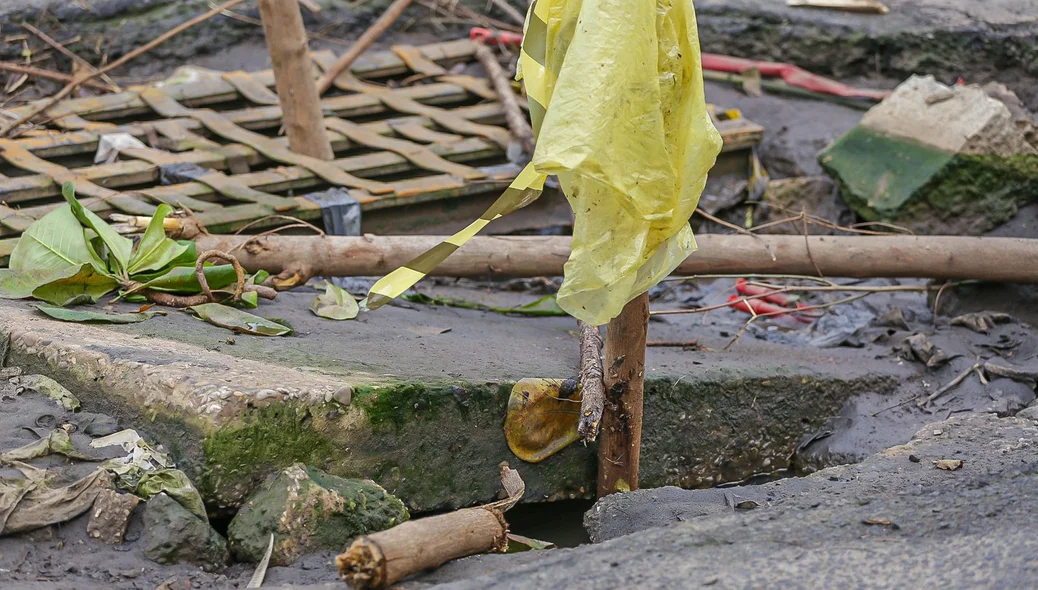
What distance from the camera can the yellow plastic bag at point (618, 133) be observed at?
208 cm

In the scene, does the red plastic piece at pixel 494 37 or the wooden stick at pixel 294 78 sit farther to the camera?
the red plastic piece at pixel 494 37

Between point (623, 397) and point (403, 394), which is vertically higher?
point (403, 394)

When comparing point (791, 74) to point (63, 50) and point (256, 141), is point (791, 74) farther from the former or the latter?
point (63, 50)

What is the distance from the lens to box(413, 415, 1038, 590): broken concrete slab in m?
1.81

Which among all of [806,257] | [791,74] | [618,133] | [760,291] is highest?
[618,133]

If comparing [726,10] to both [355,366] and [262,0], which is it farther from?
[355,366]

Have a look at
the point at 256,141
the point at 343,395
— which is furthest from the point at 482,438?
the point at 256,141

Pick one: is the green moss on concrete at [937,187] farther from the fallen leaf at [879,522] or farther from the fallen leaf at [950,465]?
the fallen leaf at [879,522]

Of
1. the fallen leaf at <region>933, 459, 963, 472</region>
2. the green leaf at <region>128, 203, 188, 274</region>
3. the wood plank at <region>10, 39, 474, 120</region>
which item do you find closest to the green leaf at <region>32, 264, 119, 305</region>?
the green leaf at <region>128, 203, 188, 274</region>

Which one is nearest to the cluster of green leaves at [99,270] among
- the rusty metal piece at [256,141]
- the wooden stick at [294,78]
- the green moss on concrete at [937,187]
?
the rusty metal piece at [256,141]

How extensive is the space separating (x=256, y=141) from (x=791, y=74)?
11.0 ft

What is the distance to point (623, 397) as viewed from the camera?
2.66 m

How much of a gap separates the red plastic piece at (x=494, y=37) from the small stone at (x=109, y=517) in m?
4.50

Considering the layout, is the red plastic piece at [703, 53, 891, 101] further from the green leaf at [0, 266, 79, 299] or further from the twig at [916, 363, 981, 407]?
the green leaf at [0, 266, 79, 299]
